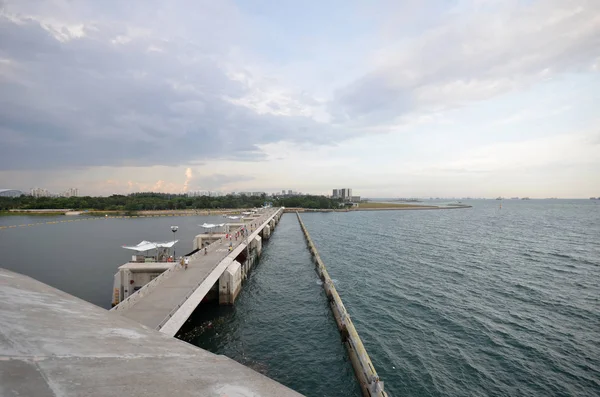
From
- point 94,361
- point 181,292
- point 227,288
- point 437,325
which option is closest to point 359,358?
point 437,325

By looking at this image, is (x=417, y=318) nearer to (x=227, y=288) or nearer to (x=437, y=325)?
Answer: (x=437, y=325)

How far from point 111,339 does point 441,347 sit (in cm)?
1719

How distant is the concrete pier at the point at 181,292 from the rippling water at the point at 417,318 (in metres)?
2.82

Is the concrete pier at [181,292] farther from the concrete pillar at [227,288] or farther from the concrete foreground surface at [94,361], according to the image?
the concrete foreground surface at [94,361]

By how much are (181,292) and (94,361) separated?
13036mm

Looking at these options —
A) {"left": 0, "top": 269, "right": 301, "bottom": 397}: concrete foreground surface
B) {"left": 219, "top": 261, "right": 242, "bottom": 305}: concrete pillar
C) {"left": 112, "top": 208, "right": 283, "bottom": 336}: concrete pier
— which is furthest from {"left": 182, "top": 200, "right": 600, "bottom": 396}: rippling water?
{"left": 0, "top": 269, "right": 301, "bottom": 397}: concrete foreground surface

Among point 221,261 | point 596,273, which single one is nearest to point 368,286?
point 221,261

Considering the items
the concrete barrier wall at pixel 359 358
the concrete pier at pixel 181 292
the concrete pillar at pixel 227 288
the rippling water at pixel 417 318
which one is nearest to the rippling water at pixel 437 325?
the rippling water at pixel 417 318

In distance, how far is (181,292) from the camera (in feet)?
58.7

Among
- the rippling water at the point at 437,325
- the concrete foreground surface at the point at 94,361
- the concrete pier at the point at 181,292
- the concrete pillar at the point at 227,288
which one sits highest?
the concrete foreground surface at the point at 94,361

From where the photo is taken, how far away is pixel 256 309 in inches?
899

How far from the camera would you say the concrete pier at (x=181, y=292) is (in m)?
14.2

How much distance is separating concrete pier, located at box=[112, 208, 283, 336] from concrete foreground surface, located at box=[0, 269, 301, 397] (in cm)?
596

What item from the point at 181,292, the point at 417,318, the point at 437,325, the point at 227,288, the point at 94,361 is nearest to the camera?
the point at 94,361
